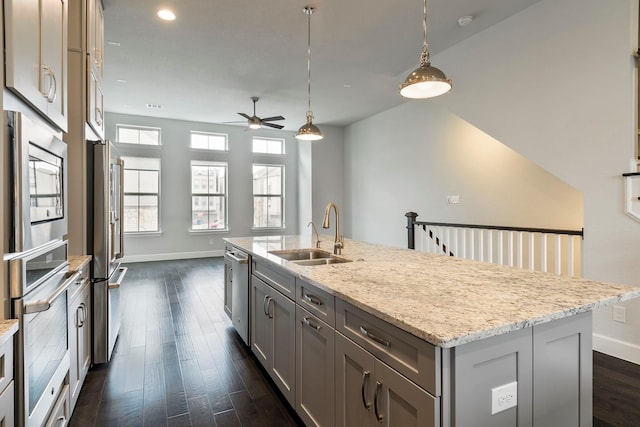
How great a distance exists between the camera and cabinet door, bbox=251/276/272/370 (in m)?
2.34

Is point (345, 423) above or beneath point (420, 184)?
beneath

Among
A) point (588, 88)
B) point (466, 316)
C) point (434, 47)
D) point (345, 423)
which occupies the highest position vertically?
point (434, 47)

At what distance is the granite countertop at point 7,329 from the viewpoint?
1.02 metres

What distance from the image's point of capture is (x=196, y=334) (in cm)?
329

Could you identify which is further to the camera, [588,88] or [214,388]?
[588,88]

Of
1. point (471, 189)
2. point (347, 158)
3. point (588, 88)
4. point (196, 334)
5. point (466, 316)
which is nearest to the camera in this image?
point (466, 316)

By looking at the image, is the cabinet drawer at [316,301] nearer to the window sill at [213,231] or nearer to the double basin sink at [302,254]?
the double basin sink at [302,254]

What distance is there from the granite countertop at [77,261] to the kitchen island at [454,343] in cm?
126

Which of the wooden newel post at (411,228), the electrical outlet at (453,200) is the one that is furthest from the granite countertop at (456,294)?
the electrical outlet at (453,200)

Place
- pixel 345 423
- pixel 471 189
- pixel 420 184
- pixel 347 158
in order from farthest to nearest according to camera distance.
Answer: pixel 347 158 → pixel 420 184 → pixel 471 189 → pixel 345 423

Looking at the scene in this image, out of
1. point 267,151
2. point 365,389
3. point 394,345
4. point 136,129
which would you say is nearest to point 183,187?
point 136,129

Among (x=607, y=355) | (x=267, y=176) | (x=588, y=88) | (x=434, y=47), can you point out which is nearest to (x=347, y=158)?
(x=267, y=176)

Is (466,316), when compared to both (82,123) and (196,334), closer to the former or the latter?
(82,123)

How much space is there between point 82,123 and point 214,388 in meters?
2.00
